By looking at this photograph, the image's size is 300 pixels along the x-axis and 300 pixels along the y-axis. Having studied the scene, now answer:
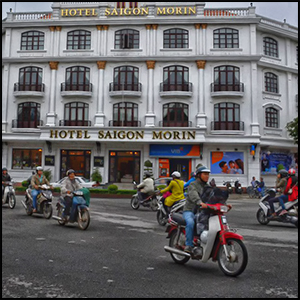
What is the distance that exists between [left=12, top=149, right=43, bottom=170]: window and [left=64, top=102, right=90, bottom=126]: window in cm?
360

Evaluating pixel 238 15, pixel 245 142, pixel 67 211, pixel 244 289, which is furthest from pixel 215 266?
pixel 238 15

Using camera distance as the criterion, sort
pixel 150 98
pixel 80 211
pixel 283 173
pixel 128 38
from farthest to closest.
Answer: pixel 128 38
pixel 150 98
pixel 283 173
pixel 80 211

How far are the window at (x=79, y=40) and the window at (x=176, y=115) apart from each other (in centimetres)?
874

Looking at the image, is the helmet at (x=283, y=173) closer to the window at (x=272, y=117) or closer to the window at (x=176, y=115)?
the window at (x=176, y=115)


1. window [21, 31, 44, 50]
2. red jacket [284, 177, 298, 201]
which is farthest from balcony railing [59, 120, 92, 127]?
red jacket [284, 177, 298, 201]

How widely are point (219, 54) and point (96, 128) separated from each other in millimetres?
11717

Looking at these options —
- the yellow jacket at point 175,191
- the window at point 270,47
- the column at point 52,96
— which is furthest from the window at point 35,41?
the yellow jacket at point 175,191

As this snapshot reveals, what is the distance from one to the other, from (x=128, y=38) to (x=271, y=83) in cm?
1278

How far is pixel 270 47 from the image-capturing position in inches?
1154

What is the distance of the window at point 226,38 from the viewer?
28.0 meters

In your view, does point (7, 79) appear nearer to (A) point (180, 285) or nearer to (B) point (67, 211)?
(B) point (67, 211)

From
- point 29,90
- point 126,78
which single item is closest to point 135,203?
point 126,78

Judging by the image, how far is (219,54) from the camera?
27812 mm

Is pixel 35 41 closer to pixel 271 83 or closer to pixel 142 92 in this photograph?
pixel 142 92
